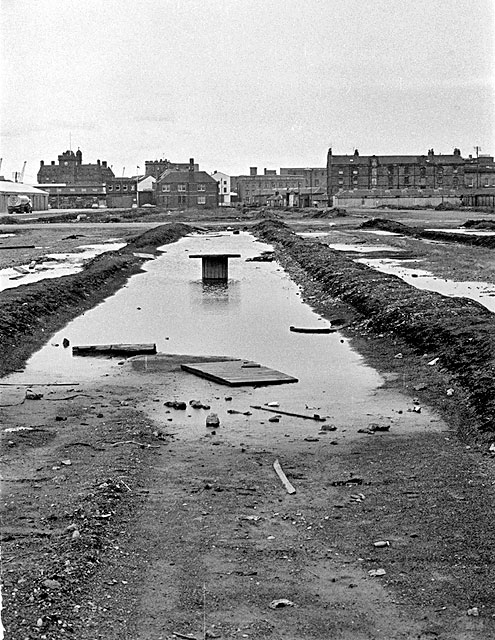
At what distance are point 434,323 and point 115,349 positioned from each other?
652 centimetres

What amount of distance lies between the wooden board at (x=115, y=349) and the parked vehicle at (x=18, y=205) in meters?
111

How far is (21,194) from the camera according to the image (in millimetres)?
146000

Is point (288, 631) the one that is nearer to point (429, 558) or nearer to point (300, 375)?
point (429, 558)

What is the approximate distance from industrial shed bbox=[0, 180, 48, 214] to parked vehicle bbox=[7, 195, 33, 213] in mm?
681

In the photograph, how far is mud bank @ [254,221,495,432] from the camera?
15166mm

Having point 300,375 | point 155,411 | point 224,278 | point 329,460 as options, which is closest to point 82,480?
point 329,460

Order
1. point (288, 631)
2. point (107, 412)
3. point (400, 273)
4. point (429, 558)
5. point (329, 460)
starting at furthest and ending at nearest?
1. point (400, 273)
2. point (107, 412)
3. point (329, 460)
4. point (429, 558)
5. point (288, 631)

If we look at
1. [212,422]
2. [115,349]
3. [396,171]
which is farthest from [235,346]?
[396,171]

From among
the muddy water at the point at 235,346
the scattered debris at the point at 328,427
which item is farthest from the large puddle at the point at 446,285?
the scattered debris at the point at 328,427

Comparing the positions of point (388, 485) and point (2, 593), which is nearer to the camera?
point (2, 593)

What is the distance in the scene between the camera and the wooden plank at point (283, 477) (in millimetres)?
10478

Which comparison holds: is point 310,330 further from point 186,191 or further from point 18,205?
point 186,191

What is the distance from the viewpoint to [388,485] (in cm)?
1070

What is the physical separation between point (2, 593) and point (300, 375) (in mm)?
10726
